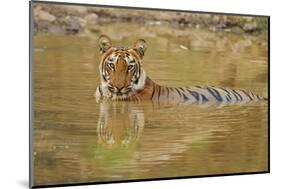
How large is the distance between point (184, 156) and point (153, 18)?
1.12m

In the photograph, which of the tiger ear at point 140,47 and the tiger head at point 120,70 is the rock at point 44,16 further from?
the tiger ear at point 140,47

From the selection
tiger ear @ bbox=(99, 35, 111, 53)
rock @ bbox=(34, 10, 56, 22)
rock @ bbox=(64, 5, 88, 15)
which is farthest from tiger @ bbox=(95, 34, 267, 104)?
rock @ bbox=(34, 10, 56, 22)

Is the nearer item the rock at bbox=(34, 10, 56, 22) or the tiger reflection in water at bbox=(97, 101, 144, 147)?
the rock at bbox=(34, 10, 56, 22)

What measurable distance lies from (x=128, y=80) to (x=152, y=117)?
1.14ft

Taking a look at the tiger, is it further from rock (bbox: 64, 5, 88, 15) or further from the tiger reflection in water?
rock (bbox: 64, 5, 88, 15)

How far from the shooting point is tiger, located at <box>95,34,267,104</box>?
13.2 feet

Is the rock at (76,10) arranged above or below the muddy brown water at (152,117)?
above

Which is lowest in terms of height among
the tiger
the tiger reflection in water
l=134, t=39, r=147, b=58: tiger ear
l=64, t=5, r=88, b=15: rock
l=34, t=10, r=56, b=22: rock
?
the tiger reflection in water

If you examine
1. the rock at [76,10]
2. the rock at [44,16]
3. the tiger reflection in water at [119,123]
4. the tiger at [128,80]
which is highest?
the rock at [76,10]

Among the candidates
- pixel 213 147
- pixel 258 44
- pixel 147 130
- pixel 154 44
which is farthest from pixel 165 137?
pixel 258 44

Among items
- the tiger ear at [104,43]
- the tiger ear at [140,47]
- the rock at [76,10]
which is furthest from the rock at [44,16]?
the tiger ear at [140,47]

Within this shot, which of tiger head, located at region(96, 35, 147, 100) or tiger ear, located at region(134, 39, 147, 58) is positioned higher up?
tiger ear, located at region(134, 39, 147, 58)

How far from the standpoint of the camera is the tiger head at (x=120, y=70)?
13.2ft

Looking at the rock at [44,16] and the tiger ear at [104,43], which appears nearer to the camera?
the rock at [44,16]
